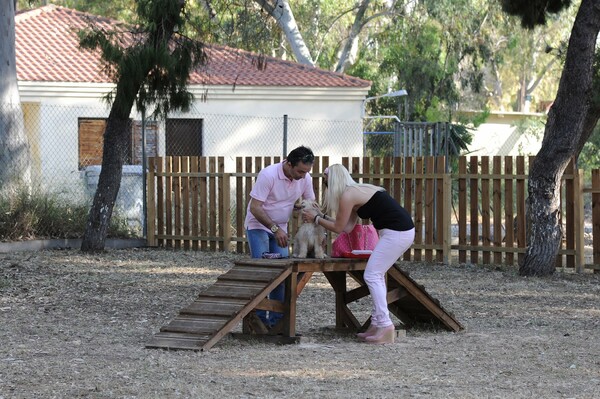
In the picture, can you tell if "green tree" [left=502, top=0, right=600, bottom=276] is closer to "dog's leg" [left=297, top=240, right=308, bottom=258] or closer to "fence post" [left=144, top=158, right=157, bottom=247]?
"dog's leg" [left=297, top=240, right=308, bottom=258]

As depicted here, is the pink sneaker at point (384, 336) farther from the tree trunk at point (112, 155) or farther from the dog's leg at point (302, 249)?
the tree trunk at point (112, 155)

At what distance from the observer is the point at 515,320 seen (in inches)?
417

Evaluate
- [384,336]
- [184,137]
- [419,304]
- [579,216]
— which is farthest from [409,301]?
[184,137]

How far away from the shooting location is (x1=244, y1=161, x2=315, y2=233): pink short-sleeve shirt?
29.7 feet

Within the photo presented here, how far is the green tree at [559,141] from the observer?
13.6 m

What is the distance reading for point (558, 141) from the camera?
45.3ft

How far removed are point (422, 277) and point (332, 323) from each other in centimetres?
396

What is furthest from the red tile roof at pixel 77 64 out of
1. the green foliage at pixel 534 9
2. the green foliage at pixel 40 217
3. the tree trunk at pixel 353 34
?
the green foliage at pixel 534 9

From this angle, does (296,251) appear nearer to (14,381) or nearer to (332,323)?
(332,323)

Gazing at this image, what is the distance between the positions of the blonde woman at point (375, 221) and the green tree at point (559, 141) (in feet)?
18.3

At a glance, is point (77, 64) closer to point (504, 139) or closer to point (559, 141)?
point (559, 141)

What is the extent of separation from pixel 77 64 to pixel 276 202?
1924 cm

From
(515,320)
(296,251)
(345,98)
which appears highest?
(345,98)

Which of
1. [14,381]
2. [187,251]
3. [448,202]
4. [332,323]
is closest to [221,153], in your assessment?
[187,251]
